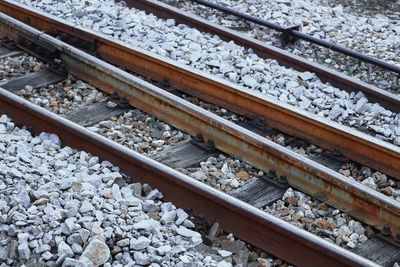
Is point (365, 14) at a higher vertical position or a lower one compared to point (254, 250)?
higher

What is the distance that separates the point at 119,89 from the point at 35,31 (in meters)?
1.18

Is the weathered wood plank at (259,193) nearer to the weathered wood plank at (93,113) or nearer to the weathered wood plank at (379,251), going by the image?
the weathered wood plank at (379,251)

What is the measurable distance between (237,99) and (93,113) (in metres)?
1.25

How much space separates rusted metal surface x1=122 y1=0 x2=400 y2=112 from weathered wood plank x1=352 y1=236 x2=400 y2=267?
2.23m

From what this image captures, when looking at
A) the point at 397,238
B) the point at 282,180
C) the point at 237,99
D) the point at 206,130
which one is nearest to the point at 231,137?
the point at 206,130

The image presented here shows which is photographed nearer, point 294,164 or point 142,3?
point 294,164

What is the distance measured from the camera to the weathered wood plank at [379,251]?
6023 mm

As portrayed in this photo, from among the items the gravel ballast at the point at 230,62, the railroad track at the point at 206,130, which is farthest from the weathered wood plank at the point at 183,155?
the gravel ballast at the point at 230,62

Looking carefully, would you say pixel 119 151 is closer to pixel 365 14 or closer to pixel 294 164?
pixel 294 164

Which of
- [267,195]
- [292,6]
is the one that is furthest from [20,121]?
[292,6]

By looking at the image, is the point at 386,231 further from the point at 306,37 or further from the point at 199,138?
the point at 306,37

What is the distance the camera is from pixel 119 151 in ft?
22.1

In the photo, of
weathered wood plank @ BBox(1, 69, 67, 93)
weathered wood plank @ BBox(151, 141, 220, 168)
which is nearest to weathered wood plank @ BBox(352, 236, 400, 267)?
weathered wood plank @ BBox(151, 141, 220, 168)

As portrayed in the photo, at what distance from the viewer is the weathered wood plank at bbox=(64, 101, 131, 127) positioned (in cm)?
758
